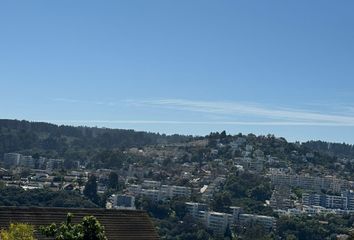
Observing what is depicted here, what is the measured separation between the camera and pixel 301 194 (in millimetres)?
113625

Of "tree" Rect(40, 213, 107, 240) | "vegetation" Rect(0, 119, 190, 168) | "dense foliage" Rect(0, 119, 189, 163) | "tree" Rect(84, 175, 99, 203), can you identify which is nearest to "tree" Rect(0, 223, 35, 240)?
"tree" Rect(40, 213, 107, 240)

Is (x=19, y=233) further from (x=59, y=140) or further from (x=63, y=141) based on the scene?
(x=59, y=140)

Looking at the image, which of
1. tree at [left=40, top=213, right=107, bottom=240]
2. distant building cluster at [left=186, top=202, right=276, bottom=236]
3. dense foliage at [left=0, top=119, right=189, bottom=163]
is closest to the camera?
tree at [left=40, top=213, right=107, bottom=240]

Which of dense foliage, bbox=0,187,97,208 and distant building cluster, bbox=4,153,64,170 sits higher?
distant building cluster, bbox=4,153,64,170

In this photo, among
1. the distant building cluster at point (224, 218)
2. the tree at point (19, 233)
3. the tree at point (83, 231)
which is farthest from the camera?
the distant building cluster at point (224, 218)

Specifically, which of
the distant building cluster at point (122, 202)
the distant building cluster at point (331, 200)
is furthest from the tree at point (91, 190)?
the distant building cluster at point (331, 200)

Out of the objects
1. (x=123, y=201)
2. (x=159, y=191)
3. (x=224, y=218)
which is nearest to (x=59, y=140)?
(x=159, y=191)

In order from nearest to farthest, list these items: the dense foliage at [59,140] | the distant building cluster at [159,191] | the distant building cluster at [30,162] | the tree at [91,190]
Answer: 1. the tree at [91,190]
2. the distant building cluster at [159,191]
3. the distant building cluster at [30,162]
4. the dense foliage at [59,140]

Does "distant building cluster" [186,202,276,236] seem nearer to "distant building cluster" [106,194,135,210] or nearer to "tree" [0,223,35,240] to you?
"distant building cluster" [106,194,135,210]

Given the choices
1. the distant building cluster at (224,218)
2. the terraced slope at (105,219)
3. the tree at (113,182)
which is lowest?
the distant building cluster at (224,218)

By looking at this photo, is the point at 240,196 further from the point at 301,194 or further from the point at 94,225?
the point at 94,225

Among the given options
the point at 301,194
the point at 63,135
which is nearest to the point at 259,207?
the point at 301,194

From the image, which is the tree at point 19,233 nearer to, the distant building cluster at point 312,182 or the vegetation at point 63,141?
the distant building cluster at point 312,182

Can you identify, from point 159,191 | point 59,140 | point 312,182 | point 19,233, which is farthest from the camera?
point 59,140
